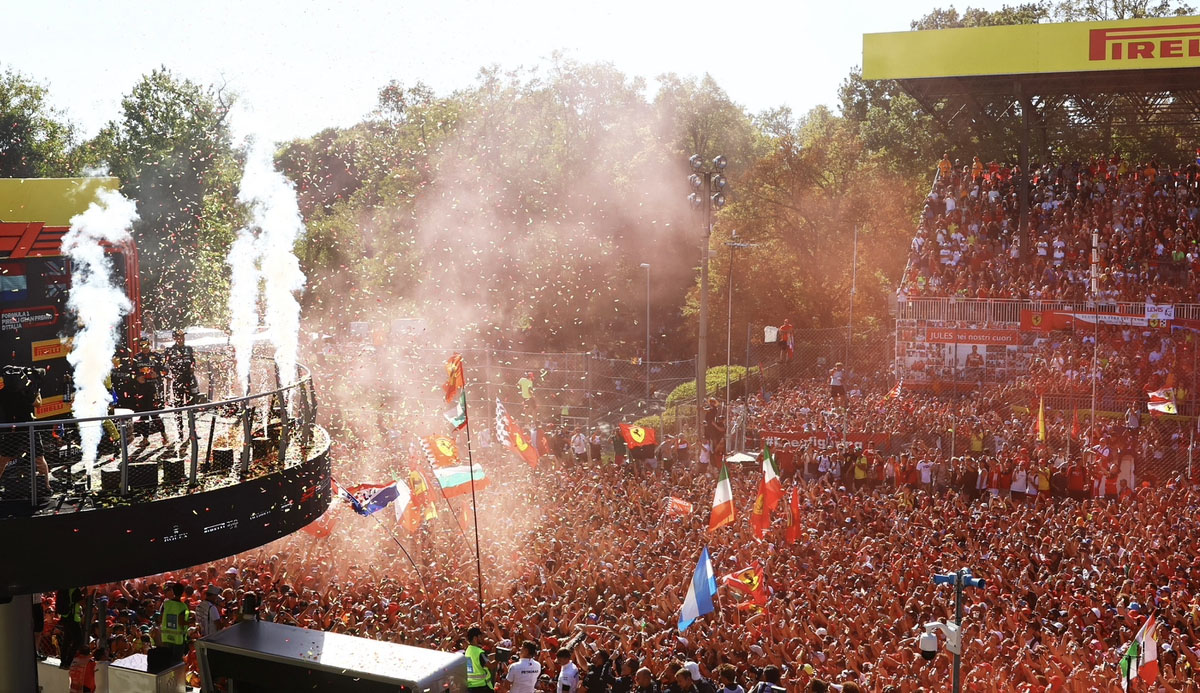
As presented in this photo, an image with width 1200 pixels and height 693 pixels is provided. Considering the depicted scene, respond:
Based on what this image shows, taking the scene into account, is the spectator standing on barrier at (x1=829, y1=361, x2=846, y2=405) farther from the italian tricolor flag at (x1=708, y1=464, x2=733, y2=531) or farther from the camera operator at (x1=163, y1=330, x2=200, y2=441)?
the camera operator at (x1=163, y1=330, x2=200, y2=441)

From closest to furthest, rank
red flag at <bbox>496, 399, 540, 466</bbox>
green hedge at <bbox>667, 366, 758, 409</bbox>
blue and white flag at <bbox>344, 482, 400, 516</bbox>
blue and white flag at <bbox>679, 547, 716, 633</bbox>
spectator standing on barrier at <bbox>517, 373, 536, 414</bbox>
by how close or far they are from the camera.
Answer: blue and white flag at <bbox>679, 547, 716, 633</bbox>, blue and white flag at <bbox>344, 482, 400, 516</bbox>, red flag at <bbox>496, 399, 540, 466</bbox>, spectator standing on barrier at <bbox>517, 373, 536, 414</bbox>, green hedge at <bbox>667, 366, 758, 409</bbox>

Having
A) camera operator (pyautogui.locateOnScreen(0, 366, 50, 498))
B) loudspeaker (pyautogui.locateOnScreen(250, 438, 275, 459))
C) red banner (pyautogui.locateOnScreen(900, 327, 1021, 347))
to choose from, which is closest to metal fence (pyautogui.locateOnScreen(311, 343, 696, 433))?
red banner (pyautogui.locateOnScreen(900, 327, 1021, 347))

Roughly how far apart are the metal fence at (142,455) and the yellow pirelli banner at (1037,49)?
2509cm

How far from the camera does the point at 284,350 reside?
14.4m

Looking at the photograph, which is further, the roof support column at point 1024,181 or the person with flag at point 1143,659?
the roof support column at point 1024,181

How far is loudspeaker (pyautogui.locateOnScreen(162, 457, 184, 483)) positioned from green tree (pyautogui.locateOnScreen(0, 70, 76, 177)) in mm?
41209

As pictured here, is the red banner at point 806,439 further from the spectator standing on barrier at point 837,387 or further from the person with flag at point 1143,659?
the person with flag at point 1143,659

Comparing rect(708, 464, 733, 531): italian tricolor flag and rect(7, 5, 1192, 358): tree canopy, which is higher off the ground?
rect(7, 5, 1192, 358): tree canopy

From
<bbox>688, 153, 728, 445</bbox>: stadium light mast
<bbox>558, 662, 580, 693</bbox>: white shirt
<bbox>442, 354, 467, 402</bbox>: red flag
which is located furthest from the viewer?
<bbox>688, 153, 728, 445</bbox>: stadium light mast

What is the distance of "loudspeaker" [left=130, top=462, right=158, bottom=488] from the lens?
33.4 feet

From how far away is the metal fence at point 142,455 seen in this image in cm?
968

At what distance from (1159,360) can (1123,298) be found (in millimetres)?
3298

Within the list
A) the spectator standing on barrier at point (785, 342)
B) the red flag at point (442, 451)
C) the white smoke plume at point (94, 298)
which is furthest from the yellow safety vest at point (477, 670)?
the spectator standing on barrier at point (785, 342)

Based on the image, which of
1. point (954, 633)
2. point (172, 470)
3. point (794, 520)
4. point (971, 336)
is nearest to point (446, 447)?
point (794, 520)
